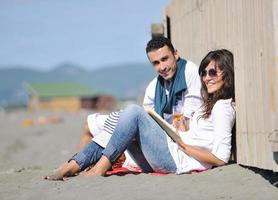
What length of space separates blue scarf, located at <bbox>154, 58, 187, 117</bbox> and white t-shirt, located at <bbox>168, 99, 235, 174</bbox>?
0.40m

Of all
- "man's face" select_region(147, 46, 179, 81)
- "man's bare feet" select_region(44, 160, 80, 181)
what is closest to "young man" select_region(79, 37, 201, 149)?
"man's face" select_region(147, 46, 179, 81)

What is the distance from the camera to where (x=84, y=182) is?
17.8 ft

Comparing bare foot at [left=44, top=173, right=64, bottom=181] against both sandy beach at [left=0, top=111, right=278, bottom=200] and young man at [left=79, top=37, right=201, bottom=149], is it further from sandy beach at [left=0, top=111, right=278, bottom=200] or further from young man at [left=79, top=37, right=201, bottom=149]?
young man at [left=79, top=37, right=201, bottom=149]

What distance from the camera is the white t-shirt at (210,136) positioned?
5336mm

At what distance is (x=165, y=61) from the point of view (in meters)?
6.01

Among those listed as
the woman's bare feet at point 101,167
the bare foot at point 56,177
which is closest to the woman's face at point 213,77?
the woman's bare feet at point 101,167

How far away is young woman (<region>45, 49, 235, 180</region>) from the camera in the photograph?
5.39 m

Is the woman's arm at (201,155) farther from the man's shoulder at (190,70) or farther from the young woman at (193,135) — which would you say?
the man's shoulder at (190,70)

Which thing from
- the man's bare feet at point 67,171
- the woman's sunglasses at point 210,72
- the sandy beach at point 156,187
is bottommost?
the sandy beach at point 156,187

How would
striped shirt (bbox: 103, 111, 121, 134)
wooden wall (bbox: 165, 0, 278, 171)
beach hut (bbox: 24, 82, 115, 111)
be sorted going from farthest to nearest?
beach hut (bbox: 24, 82, 115, 111)
striped shirt (bbox: 103, 111, 121, 134)
wooden wall (bbox: 165, 0, 278, 171)

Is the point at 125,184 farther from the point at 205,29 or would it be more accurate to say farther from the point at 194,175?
the point at 205,29

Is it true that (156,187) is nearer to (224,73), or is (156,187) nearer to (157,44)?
(224,73)

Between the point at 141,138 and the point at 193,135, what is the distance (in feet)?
1.49

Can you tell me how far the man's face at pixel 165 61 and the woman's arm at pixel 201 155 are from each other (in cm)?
84
